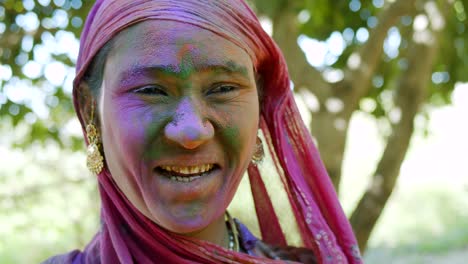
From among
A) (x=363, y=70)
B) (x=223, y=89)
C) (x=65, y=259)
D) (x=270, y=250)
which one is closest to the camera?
(x=223, y=89)

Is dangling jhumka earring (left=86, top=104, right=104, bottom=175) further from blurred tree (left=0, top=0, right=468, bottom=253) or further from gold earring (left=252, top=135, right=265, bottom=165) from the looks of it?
blurred tree (left=0, top=0, right=468, bottom=253)

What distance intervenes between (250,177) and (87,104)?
0.60 metres

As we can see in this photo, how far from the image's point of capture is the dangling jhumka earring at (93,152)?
1727mm

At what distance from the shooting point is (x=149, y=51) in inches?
61.1

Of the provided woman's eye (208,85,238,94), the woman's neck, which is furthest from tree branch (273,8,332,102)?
woman's eye (208,85,238,94)

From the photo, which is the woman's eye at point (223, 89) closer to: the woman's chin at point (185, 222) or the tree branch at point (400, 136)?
the woman's chin at point (185, 222)

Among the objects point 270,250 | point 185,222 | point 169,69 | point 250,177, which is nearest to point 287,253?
point 270,250

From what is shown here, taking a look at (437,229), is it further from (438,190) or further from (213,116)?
(213,116)

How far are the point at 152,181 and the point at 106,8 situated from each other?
1.55 feet

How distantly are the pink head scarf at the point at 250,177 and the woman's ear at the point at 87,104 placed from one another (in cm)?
1

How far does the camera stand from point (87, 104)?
177 cm

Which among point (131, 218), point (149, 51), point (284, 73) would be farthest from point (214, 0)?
point (131, 218)

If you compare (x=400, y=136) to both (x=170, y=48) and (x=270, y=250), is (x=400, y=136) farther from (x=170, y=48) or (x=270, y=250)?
(x=170, y=48)

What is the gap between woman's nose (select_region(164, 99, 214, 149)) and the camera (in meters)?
1.49
